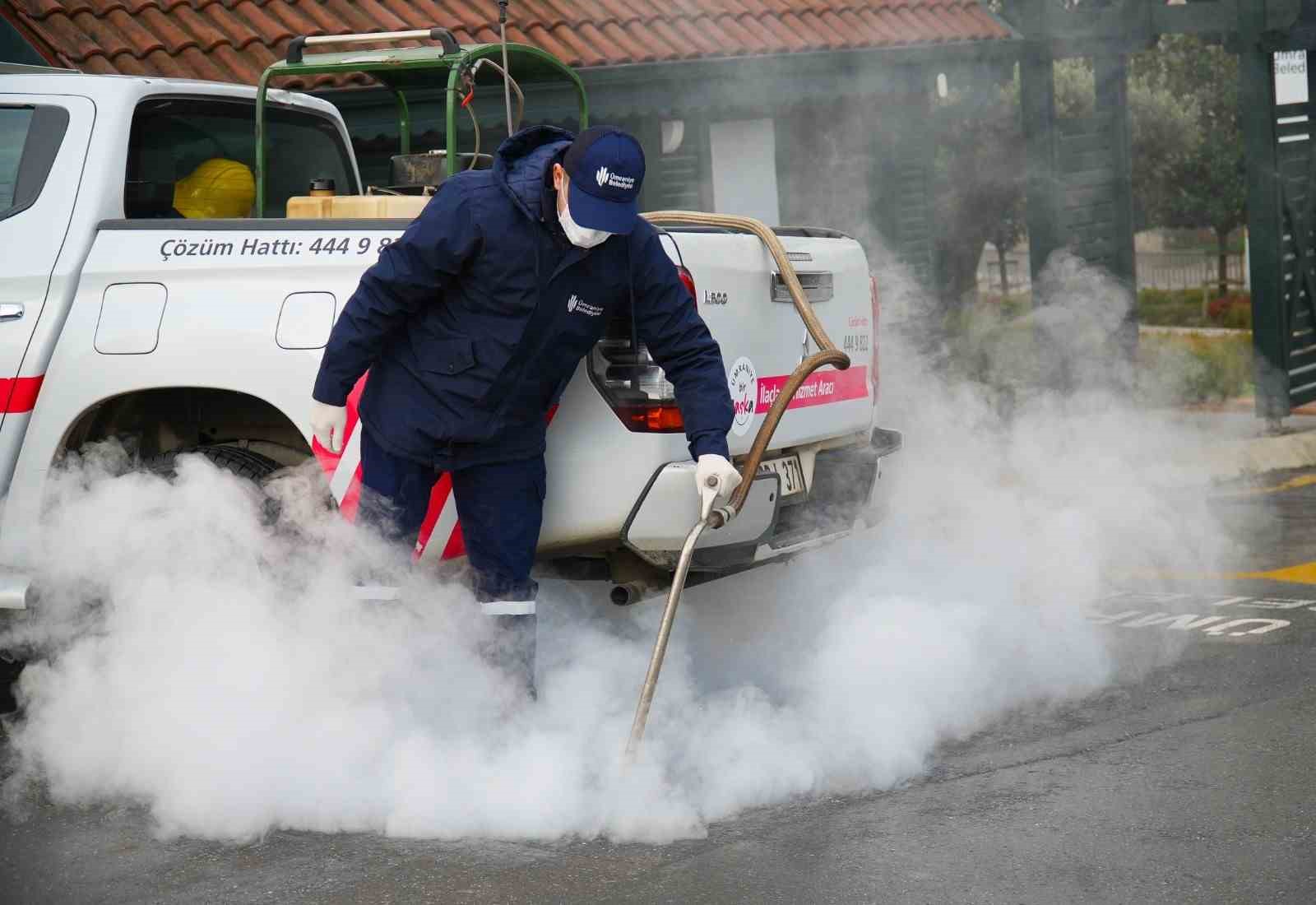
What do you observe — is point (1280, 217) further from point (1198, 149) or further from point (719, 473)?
point (1198, 149)

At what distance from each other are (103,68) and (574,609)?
5.21 m

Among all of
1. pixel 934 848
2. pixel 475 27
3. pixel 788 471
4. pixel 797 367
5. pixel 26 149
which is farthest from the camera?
pixel 475 27

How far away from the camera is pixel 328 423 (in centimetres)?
427

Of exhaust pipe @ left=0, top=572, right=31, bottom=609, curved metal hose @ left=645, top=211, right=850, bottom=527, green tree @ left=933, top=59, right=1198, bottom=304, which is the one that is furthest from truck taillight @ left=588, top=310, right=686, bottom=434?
green tree @ left=933, top=59, right=1198, bottom=304

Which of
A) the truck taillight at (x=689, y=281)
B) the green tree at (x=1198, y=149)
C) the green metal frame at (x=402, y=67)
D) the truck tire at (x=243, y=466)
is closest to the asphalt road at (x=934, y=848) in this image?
the truck tire at (x=243, y=466)

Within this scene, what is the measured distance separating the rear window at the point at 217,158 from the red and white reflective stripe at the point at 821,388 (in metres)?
1.99

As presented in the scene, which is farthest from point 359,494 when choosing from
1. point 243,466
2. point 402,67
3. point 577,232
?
point 402,67

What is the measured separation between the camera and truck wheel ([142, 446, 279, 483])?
183 inches

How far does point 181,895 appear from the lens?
143 inches

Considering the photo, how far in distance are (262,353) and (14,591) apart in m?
0.99

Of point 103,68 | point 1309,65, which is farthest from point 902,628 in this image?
point 1309,65

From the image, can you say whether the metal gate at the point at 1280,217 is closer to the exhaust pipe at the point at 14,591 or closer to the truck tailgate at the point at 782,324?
the truck tailgate at the point at 782,324

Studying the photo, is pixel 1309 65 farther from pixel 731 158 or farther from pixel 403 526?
pixel 403 526

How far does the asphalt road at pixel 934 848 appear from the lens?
11.7ft
